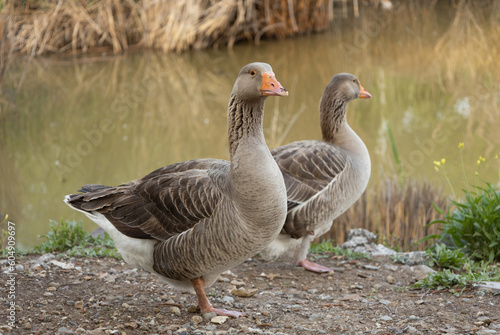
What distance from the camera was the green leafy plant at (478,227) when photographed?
577 centimetres

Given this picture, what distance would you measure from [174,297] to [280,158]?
179 cm

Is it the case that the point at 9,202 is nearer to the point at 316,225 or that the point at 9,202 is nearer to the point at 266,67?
the point at 316,225

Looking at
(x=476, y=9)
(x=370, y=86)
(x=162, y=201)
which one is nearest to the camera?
(x=162, y=201)

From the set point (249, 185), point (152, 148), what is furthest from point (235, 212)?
point (152, 148)

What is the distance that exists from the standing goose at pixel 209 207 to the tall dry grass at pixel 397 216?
313 centimetres

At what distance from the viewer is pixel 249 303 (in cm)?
493

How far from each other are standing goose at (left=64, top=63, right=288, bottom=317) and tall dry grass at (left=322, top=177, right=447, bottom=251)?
10.3 ft

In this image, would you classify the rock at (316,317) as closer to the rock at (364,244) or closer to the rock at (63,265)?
the rock at (364,244)

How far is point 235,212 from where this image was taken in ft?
13.8

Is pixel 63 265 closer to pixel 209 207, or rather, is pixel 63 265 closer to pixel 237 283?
pixel 237 283

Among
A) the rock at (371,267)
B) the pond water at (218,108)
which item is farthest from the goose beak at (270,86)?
Answer: the pond water at (218,108)

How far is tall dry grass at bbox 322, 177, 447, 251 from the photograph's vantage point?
7281 millimetres

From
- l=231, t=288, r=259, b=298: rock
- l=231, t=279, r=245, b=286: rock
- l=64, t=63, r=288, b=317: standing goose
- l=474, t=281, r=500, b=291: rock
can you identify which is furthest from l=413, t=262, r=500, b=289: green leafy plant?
l=64, t=63, r=288, b=317: standing goose

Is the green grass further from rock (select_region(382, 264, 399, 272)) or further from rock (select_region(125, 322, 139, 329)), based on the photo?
rock (select_region(125, 322, 139, 329))
